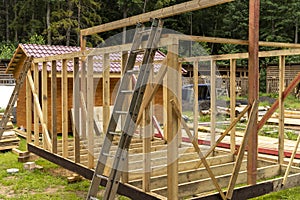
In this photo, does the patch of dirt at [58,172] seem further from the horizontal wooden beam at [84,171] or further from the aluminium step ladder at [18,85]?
the aluminium step ladder at [18,85]

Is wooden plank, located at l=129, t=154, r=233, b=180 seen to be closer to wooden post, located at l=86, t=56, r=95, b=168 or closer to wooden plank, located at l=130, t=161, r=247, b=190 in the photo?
wooden plank, located at l=130, t=161, r=247, b=190

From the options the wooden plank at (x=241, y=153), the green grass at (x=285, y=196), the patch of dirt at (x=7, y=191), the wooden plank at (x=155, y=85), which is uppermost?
the wooden plank at (x=155, y=85)

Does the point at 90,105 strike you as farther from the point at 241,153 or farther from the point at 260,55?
the point at 260,55

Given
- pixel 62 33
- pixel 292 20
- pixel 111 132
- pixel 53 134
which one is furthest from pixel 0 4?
pixel 111 132

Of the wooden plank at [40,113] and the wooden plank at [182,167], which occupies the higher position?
the wooden plank at [40,113]

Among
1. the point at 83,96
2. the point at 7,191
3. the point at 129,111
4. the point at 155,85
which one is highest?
the point at 155,85

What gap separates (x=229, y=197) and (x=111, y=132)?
6.00 feet

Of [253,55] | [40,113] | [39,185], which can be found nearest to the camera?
[253,55]

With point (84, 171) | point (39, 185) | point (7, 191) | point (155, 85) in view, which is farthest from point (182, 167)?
point (7, 191)

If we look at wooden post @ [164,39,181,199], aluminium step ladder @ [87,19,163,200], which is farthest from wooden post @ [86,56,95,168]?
wooden post @ [164,39,181,199]

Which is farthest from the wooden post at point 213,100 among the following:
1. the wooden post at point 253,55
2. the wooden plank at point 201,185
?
the wooden post at point 253,55

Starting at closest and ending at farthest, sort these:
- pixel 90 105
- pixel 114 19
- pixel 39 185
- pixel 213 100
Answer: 1. pixel 90 105
2. pixel 39 185
3. pixel 213 100
4. pixel 114 19

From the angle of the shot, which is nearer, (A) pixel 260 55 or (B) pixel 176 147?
(B) pixel 176 147

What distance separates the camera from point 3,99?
19.7 meters
